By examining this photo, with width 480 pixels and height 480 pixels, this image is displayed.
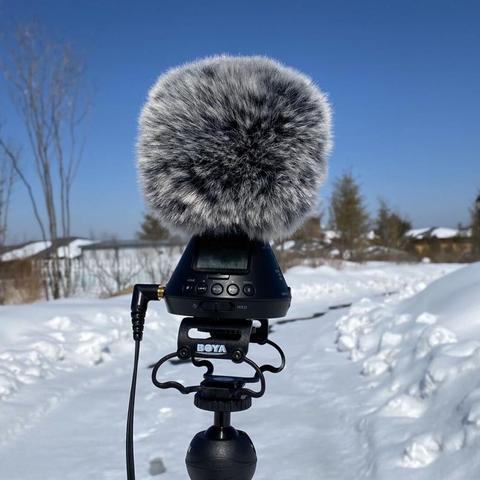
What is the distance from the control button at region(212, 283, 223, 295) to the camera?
120 centimetres

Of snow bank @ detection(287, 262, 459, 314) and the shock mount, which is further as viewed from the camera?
snow bank @ detection(287, 262, 459, 314)

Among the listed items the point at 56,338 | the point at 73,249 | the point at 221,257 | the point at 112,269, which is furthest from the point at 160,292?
the point at 112,269

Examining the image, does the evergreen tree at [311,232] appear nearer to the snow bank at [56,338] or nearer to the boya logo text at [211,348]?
the snow bank at [56,338]

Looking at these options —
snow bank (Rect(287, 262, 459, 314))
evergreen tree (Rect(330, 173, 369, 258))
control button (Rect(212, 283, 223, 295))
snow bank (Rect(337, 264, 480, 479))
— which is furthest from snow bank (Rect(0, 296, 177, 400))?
evergreen tree (Rect(330, 173, 369, 258))

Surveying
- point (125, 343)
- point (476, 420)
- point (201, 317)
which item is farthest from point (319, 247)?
point (201, 317)

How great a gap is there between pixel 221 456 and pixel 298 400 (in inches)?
121

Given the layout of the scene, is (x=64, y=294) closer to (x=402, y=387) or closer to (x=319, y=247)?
(x=402, y=387)

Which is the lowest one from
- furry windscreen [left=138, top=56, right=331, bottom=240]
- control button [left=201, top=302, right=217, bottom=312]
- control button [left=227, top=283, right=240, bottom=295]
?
control button [left=201, top=302, right=217, bottom=312]

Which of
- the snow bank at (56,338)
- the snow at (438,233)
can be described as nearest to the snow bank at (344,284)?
the snow bank at (56,338)

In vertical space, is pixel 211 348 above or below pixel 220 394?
above

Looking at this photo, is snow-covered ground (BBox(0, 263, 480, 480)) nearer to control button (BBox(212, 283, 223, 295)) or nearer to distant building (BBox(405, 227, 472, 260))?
control button (BBox(212, 283, 223, 295))

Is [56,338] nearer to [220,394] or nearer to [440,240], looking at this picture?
[220,394]

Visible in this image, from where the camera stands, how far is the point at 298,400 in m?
4.21

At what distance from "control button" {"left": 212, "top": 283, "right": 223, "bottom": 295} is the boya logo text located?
0.14 metres
